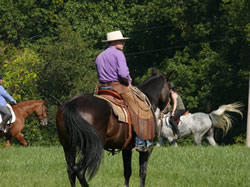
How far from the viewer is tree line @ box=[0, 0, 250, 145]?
39219 millimetres

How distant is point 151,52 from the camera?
44406 millimetres

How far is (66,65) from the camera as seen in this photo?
39438 millimetres

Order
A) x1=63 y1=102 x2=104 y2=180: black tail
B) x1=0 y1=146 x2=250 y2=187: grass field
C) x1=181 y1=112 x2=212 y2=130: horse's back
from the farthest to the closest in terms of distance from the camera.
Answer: x1=181 y1=112 x2=212 y2=130: horse's back, x1=0 y1=146 x2=250 y2=187: grass field, x1=63 y1=102 x2=104 y2=180: black tail

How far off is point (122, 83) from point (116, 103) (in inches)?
19.9

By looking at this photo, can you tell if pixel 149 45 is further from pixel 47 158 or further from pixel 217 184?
pixel 217 184

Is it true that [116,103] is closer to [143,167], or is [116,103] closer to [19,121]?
[143,167]

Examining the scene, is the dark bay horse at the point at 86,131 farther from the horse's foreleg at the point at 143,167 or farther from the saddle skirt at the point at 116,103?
the horse's foreleg at the point at 143,167

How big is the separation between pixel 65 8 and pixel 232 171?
3362 cm

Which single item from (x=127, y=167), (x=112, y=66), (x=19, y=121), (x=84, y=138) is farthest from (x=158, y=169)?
(x=19, y=121)

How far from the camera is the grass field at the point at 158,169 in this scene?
11.2 metres

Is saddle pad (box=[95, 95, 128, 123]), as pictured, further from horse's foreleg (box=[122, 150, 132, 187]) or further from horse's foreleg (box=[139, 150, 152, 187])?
horse's foreleg (box=[122, 150, 132, 187])

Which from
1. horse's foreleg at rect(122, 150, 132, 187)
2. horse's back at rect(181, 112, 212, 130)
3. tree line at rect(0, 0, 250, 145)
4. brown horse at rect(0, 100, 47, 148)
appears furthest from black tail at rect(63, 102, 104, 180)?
tree line at rect(0, 0, 250, 145)

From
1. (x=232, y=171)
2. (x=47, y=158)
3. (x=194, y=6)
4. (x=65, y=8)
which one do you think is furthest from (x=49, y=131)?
(x=232, y=171)

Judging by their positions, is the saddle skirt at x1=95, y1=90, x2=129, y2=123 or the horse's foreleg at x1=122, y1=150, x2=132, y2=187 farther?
the horse's foreleg at x1=122, y1=150, x2=132, y2=187
